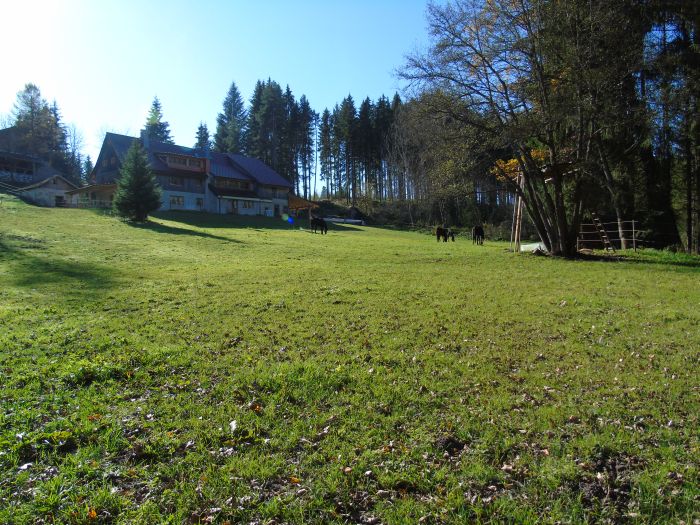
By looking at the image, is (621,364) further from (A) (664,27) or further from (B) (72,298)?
(A) (664,27)

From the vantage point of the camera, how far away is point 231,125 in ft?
260

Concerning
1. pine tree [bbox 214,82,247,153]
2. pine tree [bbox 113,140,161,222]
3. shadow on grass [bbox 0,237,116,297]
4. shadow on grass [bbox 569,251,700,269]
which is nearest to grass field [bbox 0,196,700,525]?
shadow on grass [bbox 0,237,116,297]

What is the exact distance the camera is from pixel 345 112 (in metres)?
78.4

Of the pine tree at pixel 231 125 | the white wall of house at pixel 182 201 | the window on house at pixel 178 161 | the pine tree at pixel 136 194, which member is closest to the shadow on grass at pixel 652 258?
the pine tree at pixel 136 194

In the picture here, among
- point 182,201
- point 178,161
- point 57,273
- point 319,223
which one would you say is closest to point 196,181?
point 178,161

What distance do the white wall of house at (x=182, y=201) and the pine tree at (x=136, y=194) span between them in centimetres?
1426

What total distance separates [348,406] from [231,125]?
3213 inches

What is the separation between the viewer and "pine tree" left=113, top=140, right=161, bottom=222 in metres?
35.9

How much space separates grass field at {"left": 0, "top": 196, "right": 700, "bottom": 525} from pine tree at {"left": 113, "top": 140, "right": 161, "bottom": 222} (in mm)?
25171

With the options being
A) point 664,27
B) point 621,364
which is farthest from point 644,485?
point 664,27

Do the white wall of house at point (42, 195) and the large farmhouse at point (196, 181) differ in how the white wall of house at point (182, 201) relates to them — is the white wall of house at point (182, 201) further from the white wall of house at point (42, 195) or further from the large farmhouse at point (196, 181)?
the white wall of house at point (42, 195)

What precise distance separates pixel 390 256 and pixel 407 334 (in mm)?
14210

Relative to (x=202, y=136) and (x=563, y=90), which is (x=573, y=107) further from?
(x=202, y=136)

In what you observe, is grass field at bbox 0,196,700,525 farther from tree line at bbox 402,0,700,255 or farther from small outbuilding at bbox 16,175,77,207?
small outbuilding at bbox 16,175,77,207
